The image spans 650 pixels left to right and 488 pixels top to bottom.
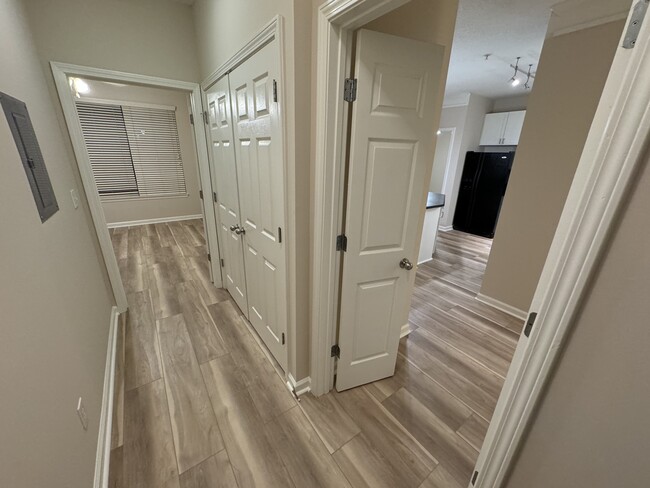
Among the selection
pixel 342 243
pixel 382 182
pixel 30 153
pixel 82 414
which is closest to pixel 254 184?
pixel 342 243

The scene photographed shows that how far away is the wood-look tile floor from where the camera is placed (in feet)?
4.37

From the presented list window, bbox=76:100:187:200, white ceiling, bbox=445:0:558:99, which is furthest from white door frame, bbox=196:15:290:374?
window, bbox=76:100:187:200

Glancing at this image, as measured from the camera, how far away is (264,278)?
1914 millimetres

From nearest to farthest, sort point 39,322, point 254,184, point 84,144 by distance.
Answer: point 39,322 → point 254,184 → point 84,144

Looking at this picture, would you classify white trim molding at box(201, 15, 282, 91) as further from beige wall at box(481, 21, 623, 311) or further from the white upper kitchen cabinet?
the white upper kitchen cabinet

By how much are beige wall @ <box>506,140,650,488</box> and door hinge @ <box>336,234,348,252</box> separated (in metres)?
0.94

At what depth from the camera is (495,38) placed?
8.92 feet

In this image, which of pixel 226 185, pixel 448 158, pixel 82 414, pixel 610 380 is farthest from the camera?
pixel 448 158

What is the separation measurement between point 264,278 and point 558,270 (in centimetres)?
165

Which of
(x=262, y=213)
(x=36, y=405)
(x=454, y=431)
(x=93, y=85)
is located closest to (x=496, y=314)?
(x=454, y=431)

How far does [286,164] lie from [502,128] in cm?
549

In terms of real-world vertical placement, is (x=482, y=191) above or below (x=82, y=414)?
above

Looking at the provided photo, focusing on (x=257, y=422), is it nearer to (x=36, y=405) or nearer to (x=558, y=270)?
(x=36, y=405)

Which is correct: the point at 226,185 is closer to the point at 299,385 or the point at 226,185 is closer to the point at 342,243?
the point at 342,243
